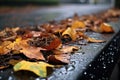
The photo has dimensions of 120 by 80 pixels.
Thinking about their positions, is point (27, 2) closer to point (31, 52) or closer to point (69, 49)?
point (69, 49)

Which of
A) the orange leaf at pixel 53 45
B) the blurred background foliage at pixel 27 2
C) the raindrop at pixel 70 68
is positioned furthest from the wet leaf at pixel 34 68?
the blurred background foliage at pixel 27 2

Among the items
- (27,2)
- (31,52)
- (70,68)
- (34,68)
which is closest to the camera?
(34,68)

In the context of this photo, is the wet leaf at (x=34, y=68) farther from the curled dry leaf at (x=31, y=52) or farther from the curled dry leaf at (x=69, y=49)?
the curled dry leaf at (x=69, y=49)

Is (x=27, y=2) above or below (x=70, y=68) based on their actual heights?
below

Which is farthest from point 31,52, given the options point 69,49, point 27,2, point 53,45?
point 27,2

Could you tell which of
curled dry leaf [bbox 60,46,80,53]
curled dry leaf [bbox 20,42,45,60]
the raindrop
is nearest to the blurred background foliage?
curled dry leaf [bbox 60,46,80,53]

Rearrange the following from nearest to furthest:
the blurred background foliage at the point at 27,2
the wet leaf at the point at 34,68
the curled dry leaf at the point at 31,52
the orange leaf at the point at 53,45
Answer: the wet leaf at the point at 34,68
the curled dry leaf at the point at 31,52
the orange leaf at the point at 53,45
the blurred background foliage at the point at 27,2

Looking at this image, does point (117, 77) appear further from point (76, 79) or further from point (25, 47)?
point (76, 79)

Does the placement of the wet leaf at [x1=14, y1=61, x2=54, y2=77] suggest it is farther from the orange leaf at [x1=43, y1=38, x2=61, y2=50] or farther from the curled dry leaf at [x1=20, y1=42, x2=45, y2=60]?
the orange leaf at [x1=43, y1=38, x2=61, y2=50]

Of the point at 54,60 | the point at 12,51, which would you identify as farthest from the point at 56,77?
the point at 12,51

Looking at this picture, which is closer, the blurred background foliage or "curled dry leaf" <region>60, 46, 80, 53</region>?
"curled dry leaf" <region>60, 46, 80, 53</region>

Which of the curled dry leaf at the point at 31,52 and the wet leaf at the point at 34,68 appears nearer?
the wet leaf at the point at 34,68
